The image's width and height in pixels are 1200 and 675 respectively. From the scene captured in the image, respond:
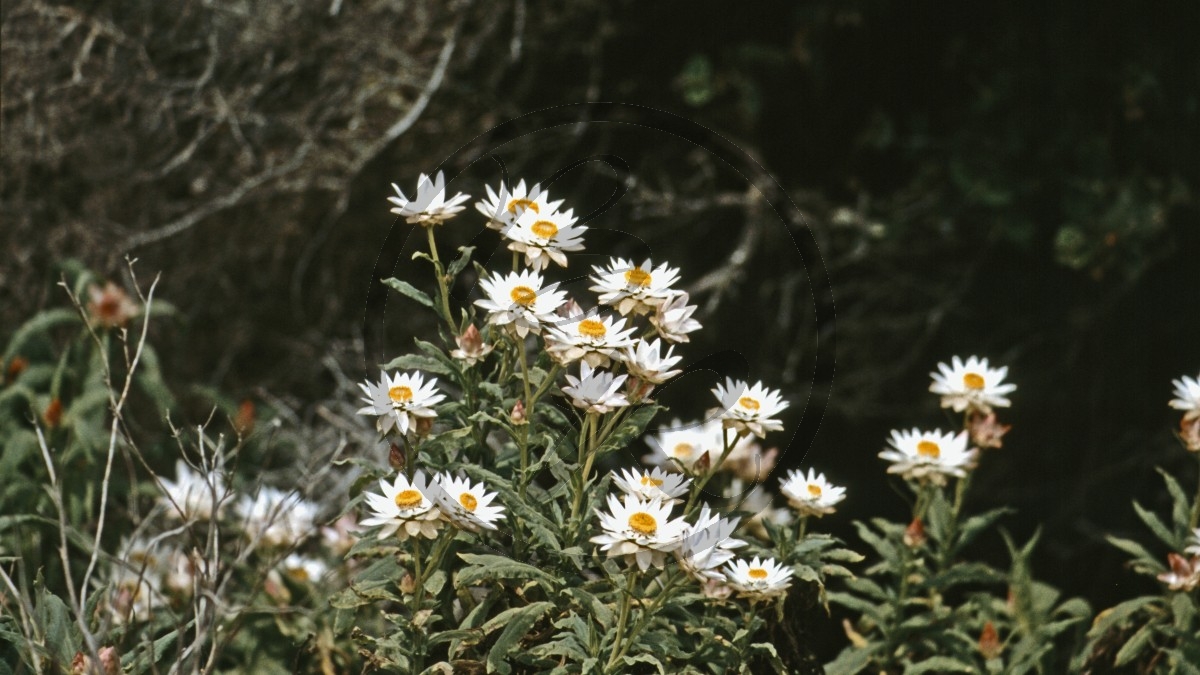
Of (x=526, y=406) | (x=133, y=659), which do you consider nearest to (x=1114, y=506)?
(x=526, y=406)

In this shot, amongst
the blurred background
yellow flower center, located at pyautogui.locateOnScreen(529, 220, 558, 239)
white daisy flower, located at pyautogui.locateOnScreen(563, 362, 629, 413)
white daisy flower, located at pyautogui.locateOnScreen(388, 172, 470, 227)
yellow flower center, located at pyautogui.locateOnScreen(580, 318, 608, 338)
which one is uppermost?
the blurred background

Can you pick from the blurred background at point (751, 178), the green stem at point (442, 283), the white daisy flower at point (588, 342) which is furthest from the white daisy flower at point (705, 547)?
the blurred background at point (751, 178)

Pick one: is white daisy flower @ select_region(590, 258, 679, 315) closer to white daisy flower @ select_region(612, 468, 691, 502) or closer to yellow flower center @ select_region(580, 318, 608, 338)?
yellow flower center @ select_region(580, 318, 608, 338)

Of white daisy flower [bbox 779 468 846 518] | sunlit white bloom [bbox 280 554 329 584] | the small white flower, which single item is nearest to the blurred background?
sunlit white bloom [bbox 280 554 329 584]

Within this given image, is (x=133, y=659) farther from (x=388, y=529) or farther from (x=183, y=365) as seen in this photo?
(x=183, y=365)

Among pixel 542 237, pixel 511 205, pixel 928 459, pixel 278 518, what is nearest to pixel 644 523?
pixel 542 237

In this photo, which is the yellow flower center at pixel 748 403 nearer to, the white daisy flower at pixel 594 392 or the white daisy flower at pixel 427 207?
the white daisy flower at pixel 594 392
